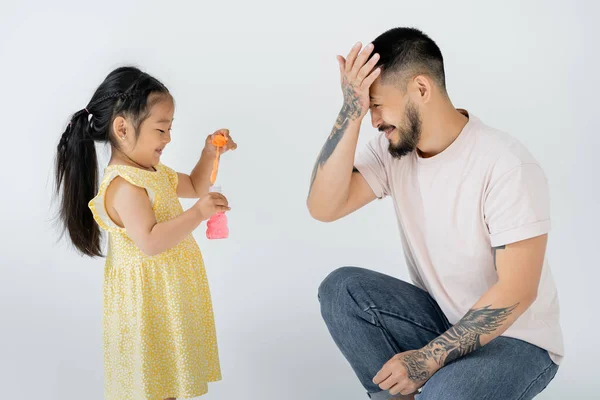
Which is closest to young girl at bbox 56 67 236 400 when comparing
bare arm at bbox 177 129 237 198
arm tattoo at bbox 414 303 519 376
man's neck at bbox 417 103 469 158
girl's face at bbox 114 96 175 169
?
girl's face at bbox 114 96 175 169

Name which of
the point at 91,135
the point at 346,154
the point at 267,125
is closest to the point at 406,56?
the point at 346,154

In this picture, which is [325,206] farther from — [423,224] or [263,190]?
[263,190]

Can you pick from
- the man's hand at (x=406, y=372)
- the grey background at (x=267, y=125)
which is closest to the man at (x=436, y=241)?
the man's hand at (x=406, y=372)

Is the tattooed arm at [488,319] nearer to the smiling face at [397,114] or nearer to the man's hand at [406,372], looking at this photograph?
the man's hand at [406,372]

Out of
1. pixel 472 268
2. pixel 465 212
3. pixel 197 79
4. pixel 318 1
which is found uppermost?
pixel 318 1

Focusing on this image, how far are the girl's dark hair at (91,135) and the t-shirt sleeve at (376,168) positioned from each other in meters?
0.55

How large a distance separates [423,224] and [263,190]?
1027 mm

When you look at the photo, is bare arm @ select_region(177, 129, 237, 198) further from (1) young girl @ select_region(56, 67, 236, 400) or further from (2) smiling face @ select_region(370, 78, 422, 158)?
(2) smiling face @ select_region(370, 78, 422, 158)

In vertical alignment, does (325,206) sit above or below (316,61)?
below

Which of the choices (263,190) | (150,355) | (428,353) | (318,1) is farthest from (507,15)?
(150,355)

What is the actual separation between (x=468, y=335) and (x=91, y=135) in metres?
1.10

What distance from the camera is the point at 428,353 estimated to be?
1879mm

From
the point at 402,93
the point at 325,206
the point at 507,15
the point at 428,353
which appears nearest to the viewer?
the point at 428,353

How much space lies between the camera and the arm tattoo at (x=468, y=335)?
6.12ft
